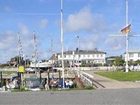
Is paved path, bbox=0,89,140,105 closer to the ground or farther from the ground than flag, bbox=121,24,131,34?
closer to the ground

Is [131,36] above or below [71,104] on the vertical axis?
above

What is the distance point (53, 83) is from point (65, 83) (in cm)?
138

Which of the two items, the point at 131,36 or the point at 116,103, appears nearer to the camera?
the point at 116,103

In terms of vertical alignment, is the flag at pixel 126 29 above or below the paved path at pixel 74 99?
above

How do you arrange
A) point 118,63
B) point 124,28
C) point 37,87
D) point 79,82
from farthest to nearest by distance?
point 118,63, point 124,28, point 79,82, point 37,87

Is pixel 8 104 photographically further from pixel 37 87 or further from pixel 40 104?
pixel 37 87

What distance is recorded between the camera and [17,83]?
4741 centimetres

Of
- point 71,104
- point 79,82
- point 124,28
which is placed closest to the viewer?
point 71,104

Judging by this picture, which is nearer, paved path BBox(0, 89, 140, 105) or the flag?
paved path BBox(0, 89, 140, 105)

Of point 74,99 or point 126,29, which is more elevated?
point 126,29

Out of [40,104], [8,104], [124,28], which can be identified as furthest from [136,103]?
[124,28]

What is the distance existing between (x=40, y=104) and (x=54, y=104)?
727mm

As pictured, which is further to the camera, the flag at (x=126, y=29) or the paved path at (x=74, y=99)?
the flag at (x=126, y=29)

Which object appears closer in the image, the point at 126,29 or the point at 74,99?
the point at 74,99
